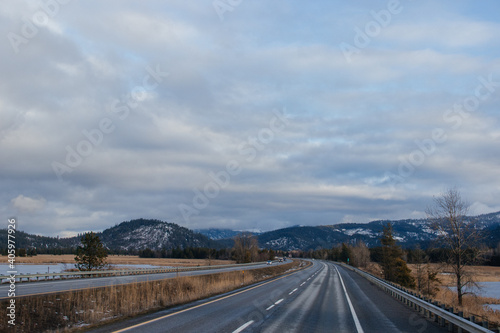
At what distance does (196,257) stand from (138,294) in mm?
154027

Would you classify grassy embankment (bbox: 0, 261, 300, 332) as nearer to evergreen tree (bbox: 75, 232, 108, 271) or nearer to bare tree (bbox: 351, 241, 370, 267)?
evergreen tree (bbox: 75, 232, 108, 271)

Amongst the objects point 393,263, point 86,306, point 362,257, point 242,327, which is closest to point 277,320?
point 242,327

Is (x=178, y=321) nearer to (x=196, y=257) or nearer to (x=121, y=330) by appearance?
(x=121, y=330)

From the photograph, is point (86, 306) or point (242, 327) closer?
point (242, 327)

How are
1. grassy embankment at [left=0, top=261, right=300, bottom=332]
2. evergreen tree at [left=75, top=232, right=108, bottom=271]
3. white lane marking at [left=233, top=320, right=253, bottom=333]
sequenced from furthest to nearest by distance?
evergreen tree at [left=75, top=232, right=108, bottom=271]
grassy embankment at [left=0, top=261, right=300, bottom=332]
white lane marking at [left=233, top=320, right=253, bottom=333]

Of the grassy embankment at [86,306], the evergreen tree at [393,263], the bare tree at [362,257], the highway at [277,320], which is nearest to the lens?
the highway at [277,320]

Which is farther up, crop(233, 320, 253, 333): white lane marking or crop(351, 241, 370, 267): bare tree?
crop(233, 320, 253, 333): white lane marking

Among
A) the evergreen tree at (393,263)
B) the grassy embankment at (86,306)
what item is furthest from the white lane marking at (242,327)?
the evergreen tree at (393,263)

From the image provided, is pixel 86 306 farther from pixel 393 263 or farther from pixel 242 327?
pixel 393 263

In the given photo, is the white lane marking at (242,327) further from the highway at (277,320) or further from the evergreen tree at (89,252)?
the evergreen tree at (89,252)

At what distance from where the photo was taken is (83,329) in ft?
37.6

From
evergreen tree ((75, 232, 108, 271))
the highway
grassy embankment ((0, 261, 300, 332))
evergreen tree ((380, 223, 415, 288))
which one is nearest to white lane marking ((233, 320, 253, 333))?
the highway

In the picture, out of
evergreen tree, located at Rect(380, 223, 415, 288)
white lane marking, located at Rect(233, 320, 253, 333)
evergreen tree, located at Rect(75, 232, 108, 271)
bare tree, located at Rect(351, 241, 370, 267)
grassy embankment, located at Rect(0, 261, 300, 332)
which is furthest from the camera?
bare tree, located at Rect(351, 241, 370, 267)

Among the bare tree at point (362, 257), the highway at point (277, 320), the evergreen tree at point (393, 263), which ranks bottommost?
the bare tree at point (362, 257)
